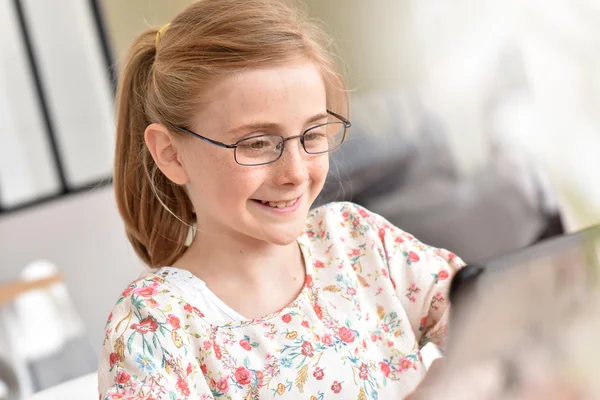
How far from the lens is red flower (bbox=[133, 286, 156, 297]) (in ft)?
3.04

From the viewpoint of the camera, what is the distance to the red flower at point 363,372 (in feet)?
3.19

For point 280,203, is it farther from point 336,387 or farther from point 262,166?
point 336,387

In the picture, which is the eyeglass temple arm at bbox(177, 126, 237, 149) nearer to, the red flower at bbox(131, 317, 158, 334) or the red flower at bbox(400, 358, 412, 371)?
the red flower at bbox(131, 317, 158, 334)

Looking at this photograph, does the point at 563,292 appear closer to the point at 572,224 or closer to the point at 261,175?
the point at 261,175

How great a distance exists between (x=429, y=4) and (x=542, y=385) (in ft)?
10.4

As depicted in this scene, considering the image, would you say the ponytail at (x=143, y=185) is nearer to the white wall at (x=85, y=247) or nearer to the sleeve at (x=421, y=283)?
the sleeve at (x=421, y=283)

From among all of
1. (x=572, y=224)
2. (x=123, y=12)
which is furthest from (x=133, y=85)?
(x=123, y=12)

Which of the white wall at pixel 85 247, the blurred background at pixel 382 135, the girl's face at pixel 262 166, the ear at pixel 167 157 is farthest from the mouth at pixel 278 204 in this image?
the white wall at pixel 85 247

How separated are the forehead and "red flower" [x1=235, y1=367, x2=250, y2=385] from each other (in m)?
0.27

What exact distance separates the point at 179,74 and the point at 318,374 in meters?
0.37

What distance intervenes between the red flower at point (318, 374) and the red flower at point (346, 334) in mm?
55

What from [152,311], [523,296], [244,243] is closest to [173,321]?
[152,311]

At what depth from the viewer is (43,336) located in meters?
3.32

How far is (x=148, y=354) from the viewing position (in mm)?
869
